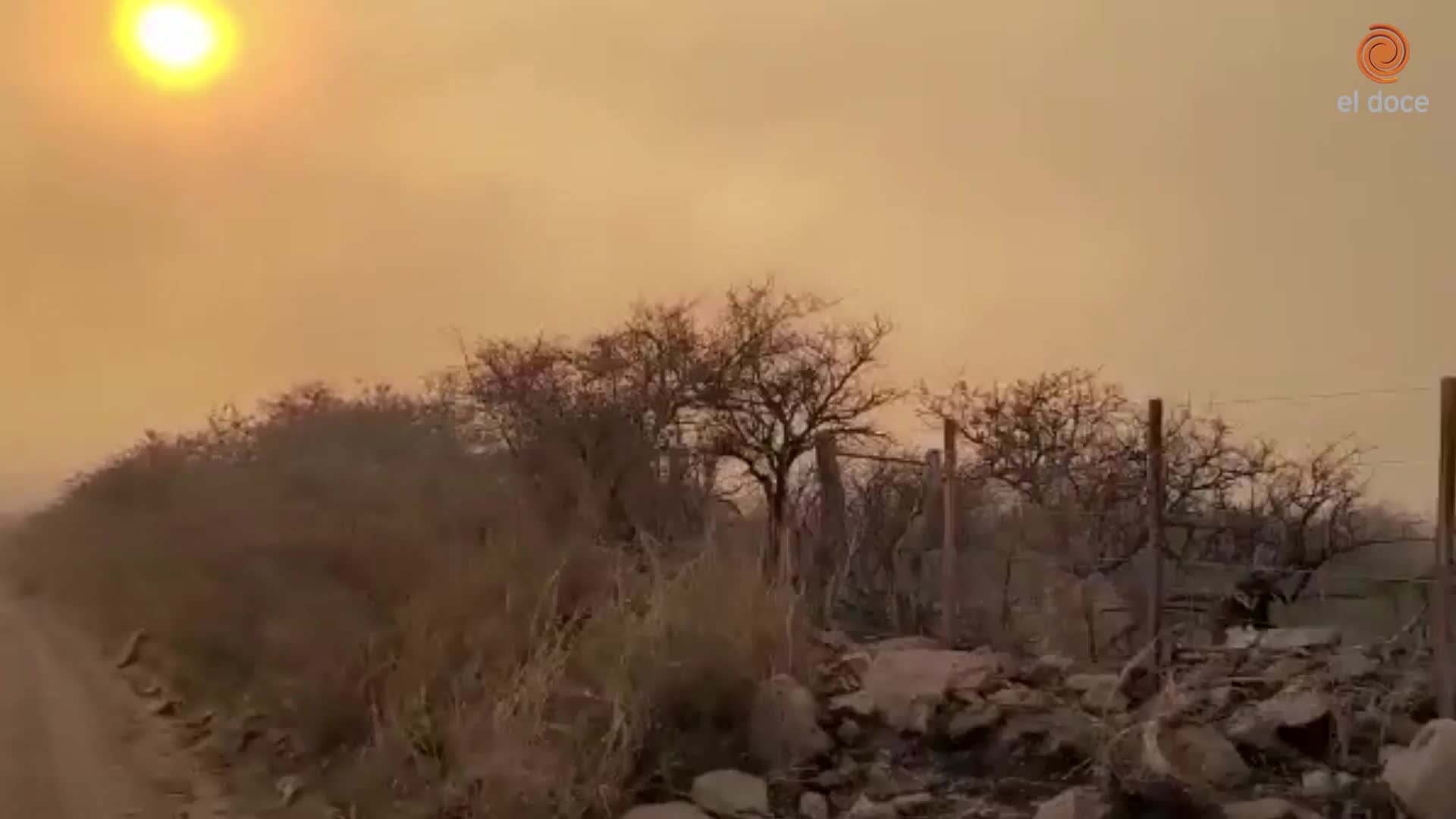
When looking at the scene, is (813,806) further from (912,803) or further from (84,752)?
(84,752)

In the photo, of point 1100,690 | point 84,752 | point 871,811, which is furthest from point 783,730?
point 84,752

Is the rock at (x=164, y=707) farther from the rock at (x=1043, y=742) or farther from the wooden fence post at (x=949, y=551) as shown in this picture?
the rock at (x=1043, y=742)

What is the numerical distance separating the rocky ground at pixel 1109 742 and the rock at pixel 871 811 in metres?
0.01

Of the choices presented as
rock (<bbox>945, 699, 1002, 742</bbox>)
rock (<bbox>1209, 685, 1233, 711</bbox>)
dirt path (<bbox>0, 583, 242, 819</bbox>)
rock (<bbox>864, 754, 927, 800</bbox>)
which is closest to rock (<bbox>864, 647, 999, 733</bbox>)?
rock (<bbox>945, 699, 1002, 742</bbox>)

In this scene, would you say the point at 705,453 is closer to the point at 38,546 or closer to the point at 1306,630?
the point at 1306,630

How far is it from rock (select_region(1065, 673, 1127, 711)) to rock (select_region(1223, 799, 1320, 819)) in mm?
1666

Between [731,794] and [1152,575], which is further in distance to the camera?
[1152,575]

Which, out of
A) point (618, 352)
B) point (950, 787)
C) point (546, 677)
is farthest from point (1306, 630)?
point (618, 352)

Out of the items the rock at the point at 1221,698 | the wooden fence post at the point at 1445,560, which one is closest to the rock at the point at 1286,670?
the rock at the point at 1221,698

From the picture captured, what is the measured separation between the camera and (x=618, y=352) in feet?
58.7

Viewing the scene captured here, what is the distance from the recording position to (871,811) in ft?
24.7

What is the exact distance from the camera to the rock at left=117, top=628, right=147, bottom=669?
14531 mm

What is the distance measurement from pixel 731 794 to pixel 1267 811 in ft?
10.2

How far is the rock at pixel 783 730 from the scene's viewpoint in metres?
8.38
